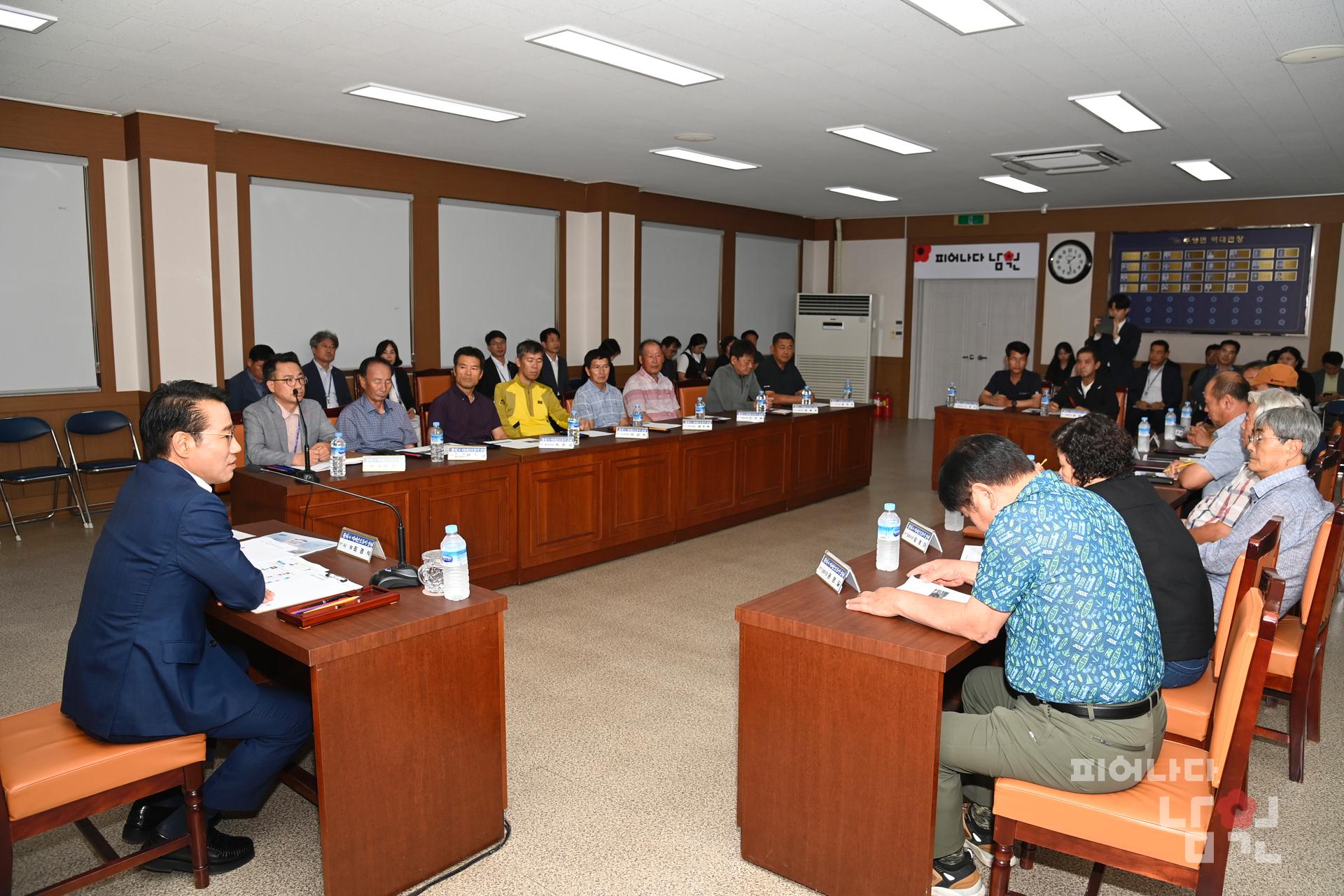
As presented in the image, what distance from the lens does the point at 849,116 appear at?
643cm

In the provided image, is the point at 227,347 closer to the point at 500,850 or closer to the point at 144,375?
the point at 144,375

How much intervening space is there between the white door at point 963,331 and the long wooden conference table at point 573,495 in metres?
6.23

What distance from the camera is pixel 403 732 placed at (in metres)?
2.38

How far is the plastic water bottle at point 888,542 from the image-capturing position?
2.89 meters

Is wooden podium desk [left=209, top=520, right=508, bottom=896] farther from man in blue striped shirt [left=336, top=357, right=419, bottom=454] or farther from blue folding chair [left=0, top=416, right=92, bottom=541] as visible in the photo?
blue folding chair [left=0, top=416, right=92, bottom=541]

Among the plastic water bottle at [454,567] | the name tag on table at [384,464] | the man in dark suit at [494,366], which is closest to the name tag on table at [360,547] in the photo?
the plastic water bottle at [454,567]

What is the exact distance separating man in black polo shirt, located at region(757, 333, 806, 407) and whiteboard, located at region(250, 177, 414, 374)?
3395 millimetres

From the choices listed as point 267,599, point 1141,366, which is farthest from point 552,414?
point 1141,366

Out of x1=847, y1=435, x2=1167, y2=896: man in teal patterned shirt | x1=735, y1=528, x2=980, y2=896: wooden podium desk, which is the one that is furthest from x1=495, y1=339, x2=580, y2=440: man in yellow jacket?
x1=847, y1=435, x2=1167, y2=896: man in teal patterned shirt

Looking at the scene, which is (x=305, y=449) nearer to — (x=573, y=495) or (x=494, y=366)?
(x=573, y=495)

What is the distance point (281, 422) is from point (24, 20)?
2301 mm

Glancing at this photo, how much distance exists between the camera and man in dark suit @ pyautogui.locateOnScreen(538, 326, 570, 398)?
8.75 metres

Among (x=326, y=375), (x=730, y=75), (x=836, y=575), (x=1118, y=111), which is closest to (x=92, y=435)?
(x=326, y=375)

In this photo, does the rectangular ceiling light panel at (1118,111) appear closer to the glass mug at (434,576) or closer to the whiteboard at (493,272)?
the glass mug at (434,576)
